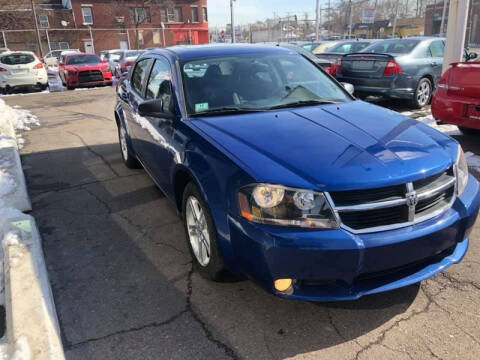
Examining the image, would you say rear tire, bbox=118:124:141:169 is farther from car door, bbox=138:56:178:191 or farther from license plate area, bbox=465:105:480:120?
license plate area, bbox=465:105:480:120

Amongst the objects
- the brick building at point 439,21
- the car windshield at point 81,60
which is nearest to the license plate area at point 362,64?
the car windshield at point 81,60

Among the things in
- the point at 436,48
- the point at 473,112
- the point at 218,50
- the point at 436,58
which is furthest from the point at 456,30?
the point at 218,50

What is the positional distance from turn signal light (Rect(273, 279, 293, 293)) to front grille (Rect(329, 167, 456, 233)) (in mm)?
448

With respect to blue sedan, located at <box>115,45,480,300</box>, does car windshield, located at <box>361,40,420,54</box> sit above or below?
above

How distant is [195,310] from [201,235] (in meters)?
0.53

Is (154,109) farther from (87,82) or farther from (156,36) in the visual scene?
(156,36)

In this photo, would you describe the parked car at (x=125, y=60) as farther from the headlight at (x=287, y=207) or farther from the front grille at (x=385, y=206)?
the front grille at (x=385, y=206)

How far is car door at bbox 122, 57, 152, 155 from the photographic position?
4.62 m

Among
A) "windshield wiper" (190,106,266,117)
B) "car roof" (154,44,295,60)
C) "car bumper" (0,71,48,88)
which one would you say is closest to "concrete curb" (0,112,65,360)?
"windshield wiper" (190,106,266,117)

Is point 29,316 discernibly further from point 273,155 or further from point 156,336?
point 273,155

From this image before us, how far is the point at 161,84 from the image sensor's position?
3963 millimetres

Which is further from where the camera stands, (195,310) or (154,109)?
(154,109)

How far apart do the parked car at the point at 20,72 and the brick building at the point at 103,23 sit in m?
28.1

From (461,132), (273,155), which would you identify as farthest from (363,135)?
(461,132)
